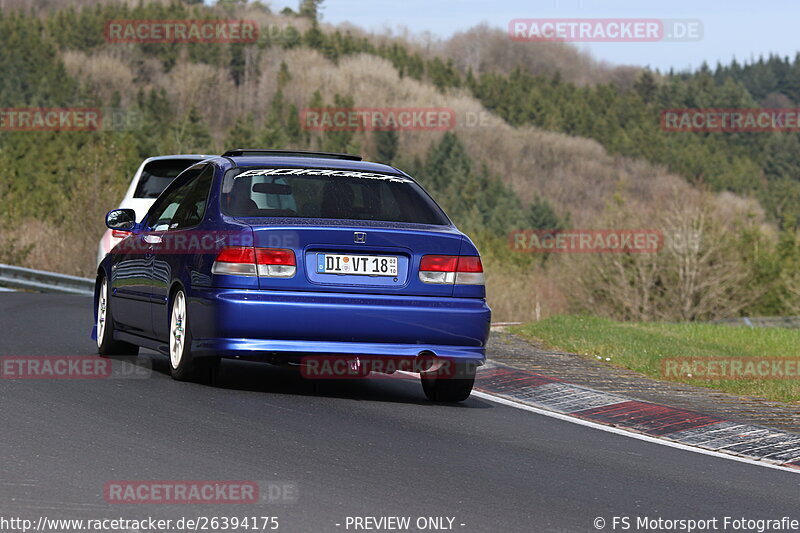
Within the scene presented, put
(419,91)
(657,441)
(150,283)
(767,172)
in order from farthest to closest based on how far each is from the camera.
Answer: (419,91) → (767,172) → (150,283) → (657,441)

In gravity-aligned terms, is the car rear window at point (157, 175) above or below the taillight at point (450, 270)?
above

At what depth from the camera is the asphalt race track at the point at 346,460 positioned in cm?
551

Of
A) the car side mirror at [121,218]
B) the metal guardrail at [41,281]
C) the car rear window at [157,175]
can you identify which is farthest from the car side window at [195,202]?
the metal guardrail at [41,281]

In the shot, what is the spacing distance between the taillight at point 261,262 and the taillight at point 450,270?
91cm

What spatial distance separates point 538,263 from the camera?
375 ft

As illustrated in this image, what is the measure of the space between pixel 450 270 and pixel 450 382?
91cm

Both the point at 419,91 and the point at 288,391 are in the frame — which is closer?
the point at 288,391

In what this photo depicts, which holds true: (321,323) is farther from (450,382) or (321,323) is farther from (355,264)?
(450,382)

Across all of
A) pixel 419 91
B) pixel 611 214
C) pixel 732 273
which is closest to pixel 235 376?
pixel 732 273

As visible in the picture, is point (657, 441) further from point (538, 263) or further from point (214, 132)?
point (214, 132)

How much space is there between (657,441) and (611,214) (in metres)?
54.9

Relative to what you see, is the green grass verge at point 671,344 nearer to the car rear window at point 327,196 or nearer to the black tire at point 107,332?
the car rear window at point 327,196

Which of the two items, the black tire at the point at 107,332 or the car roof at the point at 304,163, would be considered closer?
the car roof at the point at 304,163

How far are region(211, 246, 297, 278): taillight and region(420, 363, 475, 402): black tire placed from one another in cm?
136
